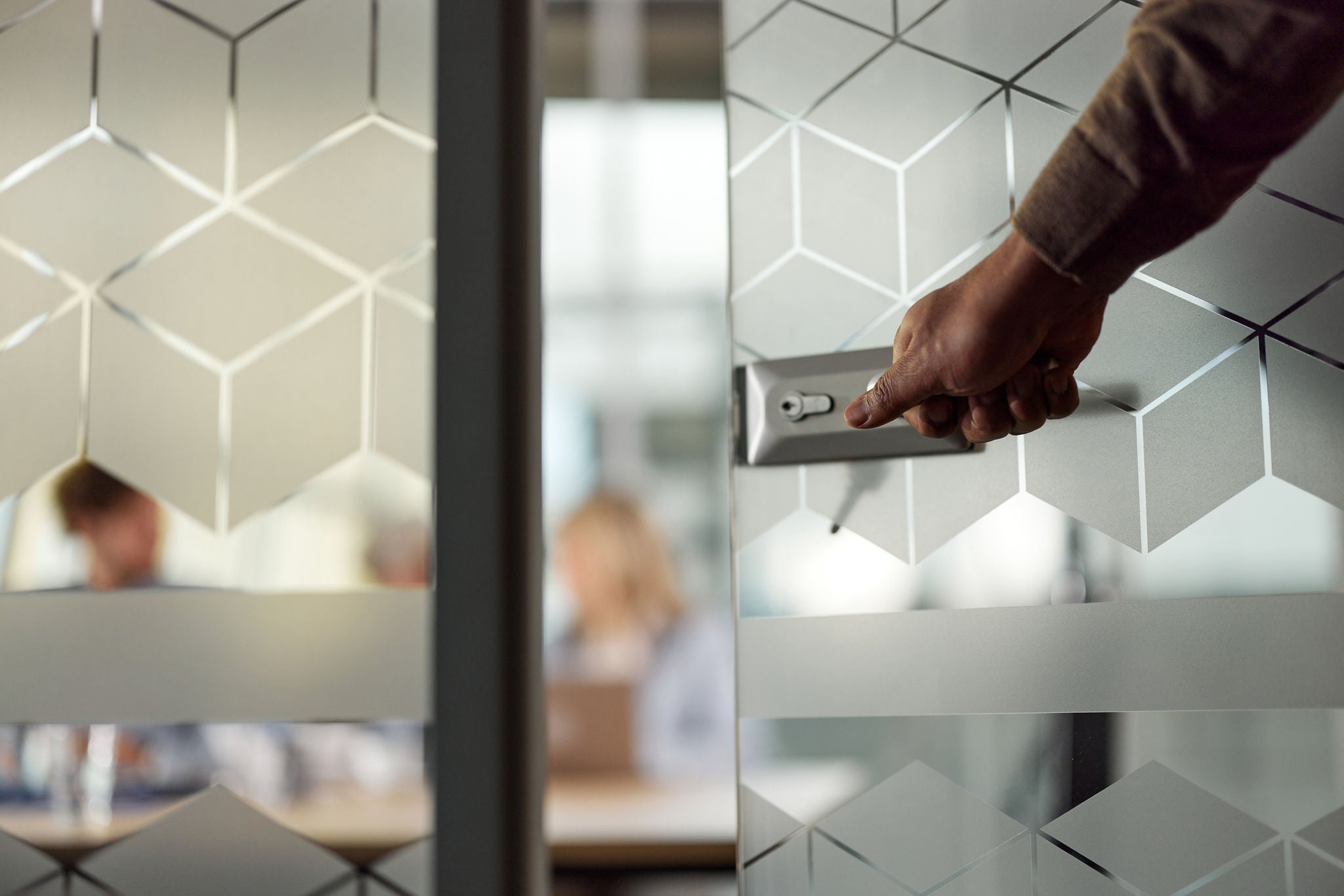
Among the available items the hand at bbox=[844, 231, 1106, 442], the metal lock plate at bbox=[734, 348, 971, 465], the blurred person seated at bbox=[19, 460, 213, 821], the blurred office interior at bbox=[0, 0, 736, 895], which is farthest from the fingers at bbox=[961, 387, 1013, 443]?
the blurred person seated at bbox=[19, 460, 213, 821]

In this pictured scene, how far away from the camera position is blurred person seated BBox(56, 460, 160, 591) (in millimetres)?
942

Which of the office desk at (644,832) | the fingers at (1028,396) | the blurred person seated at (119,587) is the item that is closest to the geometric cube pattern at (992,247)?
the fingers at (1028,396)

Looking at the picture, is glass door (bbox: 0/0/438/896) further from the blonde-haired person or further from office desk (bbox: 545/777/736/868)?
the blonde-haired person

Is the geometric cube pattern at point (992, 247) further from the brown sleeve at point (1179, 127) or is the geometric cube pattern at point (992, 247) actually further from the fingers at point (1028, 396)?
the brown sleeve at point (1179, 127)

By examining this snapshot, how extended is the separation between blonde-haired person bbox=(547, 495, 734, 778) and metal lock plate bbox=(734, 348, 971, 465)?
6.03 ft

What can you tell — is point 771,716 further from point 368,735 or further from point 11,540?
point 11,540

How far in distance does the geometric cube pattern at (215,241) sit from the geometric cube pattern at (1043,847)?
1.58ft

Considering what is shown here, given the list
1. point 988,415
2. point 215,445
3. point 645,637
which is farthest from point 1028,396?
point 645,637

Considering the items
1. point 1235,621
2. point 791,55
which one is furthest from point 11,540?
point 1235,621

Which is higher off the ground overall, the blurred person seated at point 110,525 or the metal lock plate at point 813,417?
the metal lock plate at point 813,417

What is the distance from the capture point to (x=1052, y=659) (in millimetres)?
794

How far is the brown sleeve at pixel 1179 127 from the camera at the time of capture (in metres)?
0.47

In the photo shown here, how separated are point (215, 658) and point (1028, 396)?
2.40ft

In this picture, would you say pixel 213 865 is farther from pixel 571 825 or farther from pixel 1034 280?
pixel 571 825
